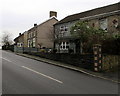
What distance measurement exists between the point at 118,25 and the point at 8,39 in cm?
6020

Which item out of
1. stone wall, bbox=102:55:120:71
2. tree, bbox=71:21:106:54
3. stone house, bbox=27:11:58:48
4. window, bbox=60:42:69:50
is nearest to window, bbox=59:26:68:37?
window, bbox=60:42:69:50

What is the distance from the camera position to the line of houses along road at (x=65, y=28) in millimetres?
24644

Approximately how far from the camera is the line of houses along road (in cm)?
2464

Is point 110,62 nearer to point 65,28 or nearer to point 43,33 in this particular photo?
point 65,28

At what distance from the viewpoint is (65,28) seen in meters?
34.6

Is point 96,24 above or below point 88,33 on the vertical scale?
above

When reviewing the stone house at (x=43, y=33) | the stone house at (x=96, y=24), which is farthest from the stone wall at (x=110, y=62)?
the stone house at (x=43, y=33)

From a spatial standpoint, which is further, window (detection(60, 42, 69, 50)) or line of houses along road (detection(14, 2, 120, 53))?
window (detection(60, 42, 69, 50))

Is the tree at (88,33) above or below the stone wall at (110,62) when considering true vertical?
above

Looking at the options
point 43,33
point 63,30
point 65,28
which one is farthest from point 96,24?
point 43,33

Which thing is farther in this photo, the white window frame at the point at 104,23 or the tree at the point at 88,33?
the white window frame at the point at 104,23

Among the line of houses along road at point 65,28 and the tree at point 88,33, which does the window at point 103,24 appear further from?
the tree at point 88,33

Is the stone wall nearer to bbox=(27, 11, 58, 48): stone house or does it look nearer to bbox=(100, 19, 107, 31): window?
bbox=(100, 19, 107, 31): window

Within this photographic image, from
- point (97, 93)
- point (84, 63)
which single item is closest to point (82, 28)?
point (84, 63)
